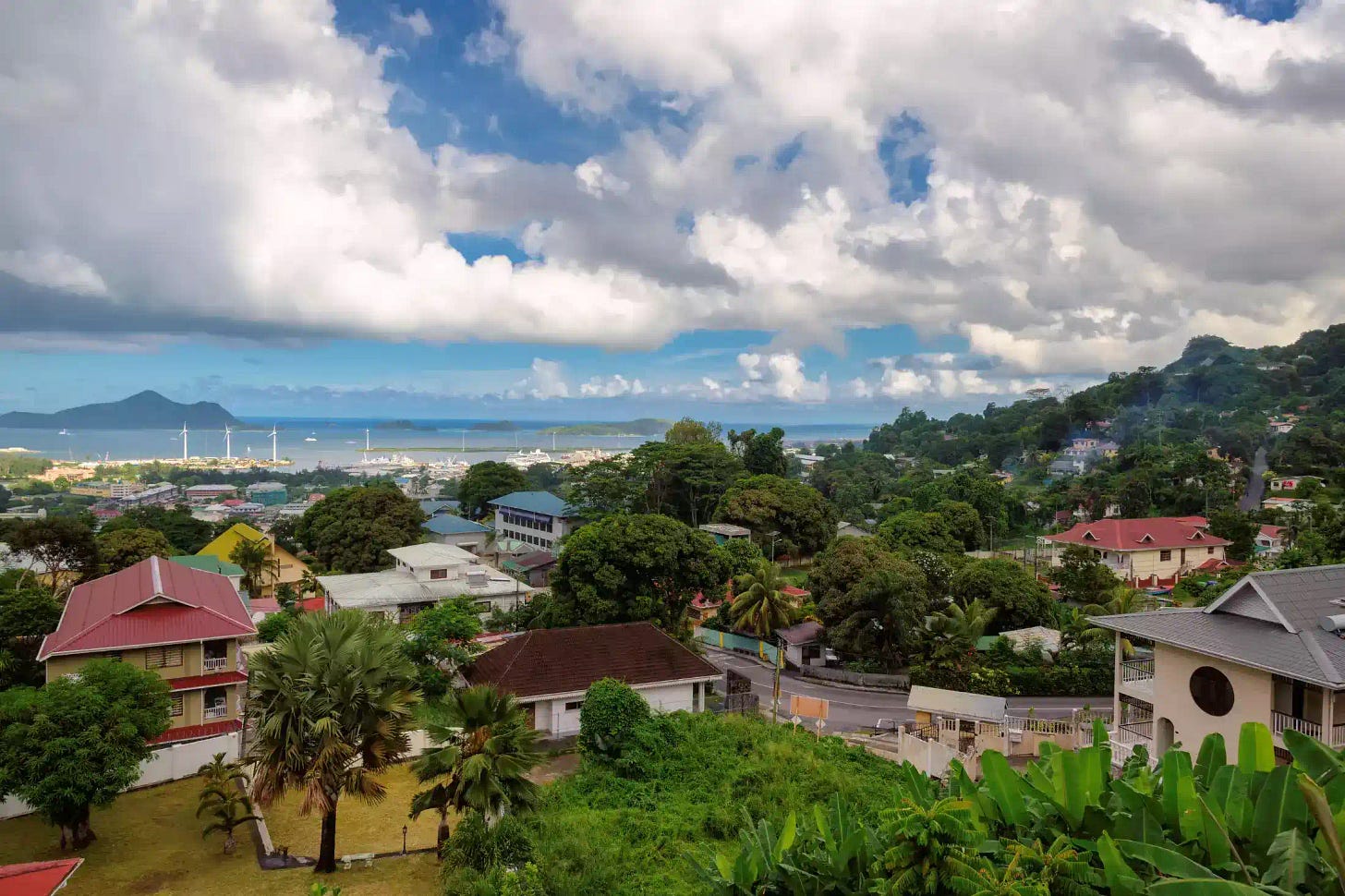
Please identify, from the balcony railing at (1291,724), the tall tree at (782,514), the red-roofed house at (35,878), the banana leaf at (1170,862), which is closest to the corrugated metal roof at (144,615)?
the red-roofed house at (35,878)

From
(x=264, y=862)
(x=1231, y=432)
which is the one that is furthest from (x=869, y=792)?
(x=1231, y=432)

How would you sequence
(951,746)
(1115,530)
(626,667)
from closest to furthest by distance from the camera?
(951,746)
(626,667)
(1115,530)

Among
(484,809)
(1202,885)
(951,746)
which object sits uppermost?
(1202,885)

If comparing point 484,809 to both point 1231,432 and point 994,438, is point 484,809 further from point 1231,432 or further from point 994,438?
point 994,438

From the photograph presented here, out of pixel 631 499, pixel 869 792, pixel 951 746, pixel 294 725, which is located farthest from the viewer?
pixel 631 499

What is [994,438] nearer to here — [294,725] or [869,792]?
[869,792]

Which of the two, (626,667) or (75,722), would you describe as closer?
(75,722)

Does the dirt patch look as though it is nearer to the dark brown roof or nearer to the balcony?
the dark brown roof

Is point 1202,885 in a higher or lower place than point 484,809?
higher
